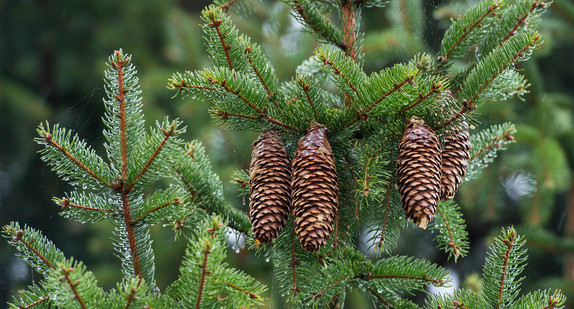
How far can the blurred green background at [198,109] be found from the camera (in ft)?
8.33

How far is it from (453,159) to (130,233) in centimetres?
66

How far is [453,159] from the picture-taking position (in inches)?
40.9

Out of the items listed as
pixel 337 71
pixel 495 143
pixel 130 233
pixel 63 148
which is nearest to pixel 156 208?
pixel 130 233

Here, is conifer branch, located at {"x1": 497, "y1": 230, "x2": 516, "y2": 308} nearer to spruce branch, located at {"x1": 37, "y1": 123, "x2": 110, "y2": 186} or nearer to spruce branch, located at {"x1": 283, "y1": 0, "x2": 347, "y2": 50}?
spruce branch, located at {"x1": 283, "y1": 0, "x2": 347, "y2": 50}

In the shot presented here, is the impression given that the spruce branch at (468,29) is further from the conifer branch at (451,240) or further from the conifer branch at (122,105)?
the conifer branch at (122,105)

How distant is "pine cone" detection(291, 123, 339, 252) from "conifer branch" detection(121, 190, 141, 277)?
1.04 feet

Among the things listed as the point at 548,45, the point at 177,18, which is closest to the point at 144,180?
the point at 548,45

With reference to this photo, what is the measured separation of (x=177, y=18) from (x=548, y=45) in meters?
2.86

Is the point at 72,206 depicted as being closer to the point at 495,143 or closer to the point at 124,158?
the point at 124,158

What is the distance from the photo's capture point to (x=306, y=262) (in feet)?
3.57

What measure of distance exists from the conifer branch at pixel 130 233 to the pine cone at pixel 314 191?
0.32 m

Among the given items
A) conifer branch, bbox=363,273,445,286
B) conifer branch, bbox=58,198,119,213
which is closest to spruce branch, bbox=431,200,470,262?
conifer branch, bbox=363,273,445,286

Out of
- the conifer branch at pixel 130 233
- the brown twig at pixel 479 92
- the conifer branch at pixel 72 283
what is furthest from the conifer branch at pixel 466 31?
the conifer branch at pixel 72 283

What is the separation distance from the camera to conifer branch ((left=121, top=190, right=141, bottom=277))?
0.98 metres
